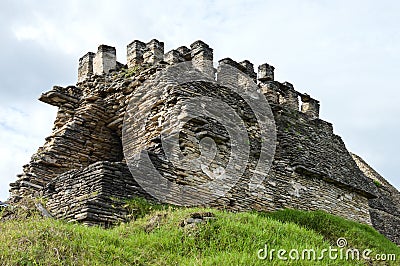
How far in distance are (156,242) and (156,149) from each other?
368 centimetres

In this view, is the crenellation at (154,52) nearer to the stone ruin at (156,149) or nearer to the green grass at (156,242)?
the stone ruin at (156,149)

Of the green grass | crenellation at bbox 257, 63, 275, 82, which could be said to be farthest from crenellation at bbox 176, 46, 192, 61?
the green grass

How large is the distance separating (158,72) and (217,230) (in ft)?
17.8

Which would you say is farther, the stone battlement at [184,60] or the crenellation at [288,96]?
Result: the crenellation at [288,96]

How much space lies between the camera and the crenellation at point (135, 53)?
1334 centimetres

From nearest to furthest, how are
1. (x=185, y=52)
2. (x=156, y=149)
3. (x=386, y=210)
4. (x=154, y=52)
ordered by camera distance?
(x=156, y=149), (x=154, y=52), (x=185, y=52), (x=386, y=210)

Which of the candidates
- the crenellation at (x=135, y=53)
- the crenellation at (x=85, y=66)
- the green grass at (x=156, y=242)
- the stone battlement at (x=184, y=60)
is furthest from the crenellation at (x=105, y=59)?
the green grass at (x=156, y=242)

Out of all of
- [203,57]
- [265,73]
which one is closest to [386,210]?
[265,73]

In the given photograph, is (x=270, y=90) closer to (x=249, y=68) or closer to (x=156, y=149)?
(x=249, y=68)

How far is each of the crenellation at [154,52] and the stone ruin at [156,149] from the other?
0.09ft

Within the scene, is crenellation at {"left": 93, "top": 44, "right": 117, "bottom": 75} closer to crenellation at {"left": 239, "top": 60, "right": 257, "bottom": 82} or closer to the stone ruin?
the stone ruin

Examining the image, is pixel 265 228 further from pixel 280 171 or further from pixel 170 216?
pixel 280 171

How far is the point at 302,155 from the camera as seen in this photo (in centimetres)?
1392

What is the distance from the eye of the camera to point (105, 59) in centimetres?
1378
